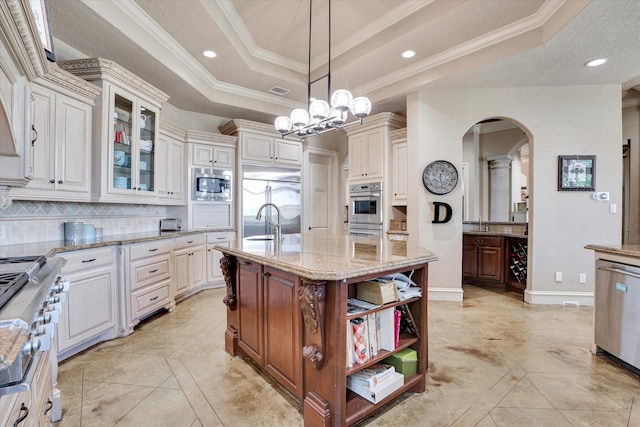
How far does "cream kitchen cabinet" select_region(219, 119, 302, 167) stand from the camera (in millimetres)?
4629

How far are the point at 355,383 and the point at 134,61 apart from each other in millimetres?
3604

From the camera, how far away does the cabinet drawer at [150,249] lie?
2.90m

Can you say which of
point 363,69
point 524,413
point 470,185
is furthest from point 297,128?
point 470,185

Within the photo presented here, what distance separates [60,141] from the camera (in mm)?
2492

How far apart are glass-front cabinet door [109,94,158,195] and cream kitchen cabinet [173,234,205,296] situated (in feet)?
2.48

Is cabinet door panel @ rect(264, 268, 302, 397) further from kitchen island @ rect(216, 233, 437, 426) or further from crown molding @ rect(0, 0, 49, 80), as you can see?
crown molding @ rect(0, 0, 49, 80)

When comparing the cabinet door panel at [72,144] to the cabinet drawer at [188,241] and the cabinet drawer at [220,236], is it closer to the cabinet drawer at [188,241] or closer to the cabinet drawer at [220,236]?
the cabinet drawer at [188,241]

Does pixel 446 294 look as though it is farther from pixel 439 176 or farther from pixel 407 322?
pixel 407 322

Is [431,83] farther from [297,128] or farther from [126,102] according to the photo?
[126,102]

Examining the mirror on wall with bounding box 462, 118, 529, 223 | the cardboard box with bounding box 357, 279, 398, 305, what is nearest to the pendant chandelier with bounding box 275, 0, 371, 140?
the cardboard box with bounding box 357, 279, 398, 305

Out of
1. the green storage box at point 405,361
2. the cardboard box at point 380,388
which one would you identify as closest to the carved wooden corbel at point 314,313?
the cardboard box at point 380,388

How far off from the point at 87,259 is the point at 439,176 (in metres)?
3.79

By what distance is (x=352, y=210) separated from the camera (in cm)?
500

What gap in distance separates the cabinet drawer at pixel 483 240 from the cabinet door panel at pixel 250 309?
147 inches
